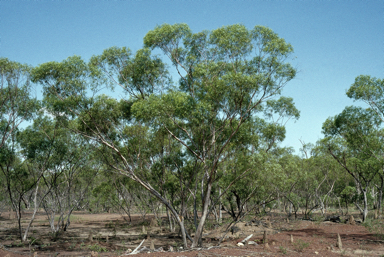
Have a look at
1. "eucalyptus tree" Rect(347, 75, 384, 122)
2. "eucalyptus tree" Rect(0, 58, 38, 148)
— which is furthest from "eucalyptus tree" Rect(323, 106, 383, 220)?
"eucalyptus tree" Rect(0, 58, 38, 148)

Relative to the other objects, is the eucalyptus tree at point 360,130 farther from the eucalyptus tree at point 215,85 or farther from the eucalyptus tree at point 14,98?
the eucalyptus tree at point 14,98

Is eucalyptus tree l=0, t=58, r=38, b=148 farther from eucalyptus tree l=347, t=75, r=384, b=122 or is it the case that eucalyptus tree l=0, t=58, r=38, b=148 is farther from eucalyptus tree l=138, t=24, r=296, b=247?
eucalyptus tree l=347, t=75, r=384, b=122

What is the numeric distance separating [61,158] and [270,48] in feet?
61.2

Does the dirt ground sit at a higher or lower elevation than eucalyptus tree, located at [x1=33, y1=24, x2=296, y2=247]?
lower

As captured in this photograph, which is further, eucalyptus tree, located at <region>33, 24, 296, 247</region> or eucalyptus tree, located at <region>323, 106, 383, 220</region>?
eucalyptus tree, located at <region>323, 106, 383, 220</region>

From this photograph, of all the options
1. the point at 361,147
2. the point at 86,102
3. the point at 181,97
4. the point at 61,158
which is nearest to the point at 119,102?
the point at 86,102

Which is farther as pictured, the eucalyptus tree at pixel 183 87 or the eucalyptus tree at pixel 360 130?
the eucalyptus tree at pixel 360 130

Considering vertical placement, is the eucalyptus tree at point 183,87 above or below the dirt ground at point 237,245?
above

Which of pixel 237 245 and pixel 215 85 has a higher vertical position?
pixel 215 85

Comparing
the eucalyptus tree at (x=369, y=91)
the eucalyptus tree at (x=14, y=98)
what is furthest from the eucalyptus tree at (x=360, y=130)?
the eucalyptus tree at (x=14, y=98)

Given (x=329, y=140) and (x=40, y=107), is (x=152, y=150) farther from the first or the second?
(x=329, y=140)

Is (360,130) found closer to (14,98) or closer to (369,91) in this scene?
(369,91)

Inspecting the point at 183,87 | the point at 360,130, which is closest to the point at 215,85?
the point at 183,87

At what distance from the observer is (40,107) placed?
2198cm
